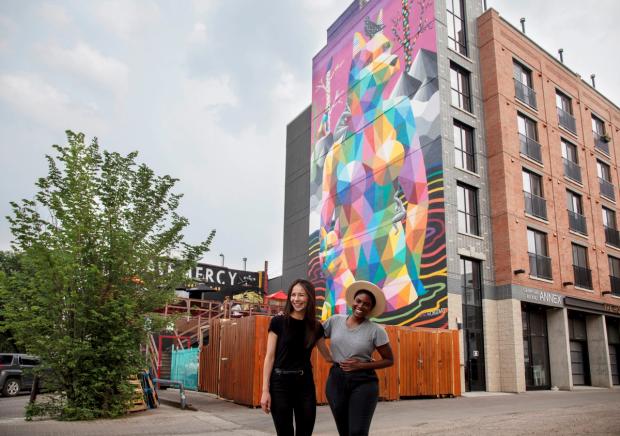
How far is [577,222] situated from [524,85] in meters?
7.01

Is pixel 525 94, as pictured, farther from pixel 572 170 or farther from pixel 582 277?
pixel 582 277

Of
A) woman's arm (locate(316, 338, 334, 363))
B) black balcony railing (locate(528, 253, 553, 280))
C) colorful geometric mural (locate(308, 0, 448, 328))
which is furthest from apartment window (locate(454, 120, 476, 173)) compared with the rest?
woman's arm (locate(316, 338, 334, 363))

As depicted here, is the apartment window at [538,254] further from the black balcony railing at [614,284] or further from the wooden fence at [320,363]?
the wooden fence at [320,363]

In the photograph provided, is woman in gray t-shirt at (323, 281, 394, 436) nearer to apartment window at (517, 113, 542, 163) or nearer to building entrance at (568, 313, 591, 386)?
apartment window at (517, 113, 542, 163)

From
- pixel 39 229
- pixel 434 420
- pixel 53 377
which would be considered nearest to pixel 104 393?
pixel 53 377

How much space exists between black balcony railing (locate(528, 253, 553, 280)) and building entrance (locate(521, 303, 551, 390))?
1337 millimetres

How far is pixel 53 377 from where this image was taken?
1019cm

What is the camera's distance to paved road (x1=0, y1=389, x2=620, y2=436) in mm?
8586

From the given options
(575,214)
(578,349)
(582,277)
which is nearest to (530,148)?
(575,214)

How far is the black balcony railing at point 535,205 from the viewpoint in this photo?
2286cm

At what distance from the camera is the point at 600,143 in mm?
29469

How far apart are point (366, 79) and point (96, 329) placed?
19.1 m

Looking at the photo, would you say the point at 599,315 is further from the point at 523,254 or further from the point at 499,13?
the point at 499,13

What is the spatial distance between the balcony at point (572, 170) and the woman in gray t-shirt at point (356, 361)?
80.8 ft
